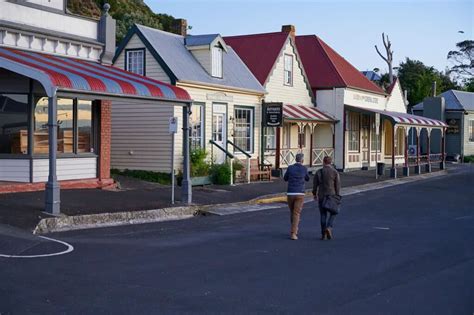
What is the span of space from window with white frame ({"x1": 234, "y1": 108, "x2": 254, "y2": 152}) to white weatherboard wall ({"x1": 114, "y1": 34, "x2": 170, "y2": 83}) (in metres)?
4.32

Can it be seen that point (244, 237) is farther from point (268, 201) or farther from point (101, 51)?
point (101, 51)

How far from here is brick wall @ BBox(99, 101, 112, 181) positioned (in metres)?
19.0

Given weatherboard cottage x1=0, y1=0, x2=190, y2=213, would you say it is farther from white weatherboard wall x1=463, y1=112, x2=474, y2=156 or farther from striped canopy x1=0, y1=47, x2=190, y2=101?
white weatherboard wall x1=463, y1=112, x2=474, y2=156

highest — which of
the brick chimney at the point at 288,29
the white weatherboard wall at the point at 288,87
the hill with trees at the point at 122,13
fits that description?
the hill with trees at the point at 122,13

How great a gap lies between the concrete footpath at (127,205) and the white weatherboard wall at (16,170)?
88cm

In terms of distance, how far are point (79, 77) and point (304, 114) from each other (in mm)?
16765

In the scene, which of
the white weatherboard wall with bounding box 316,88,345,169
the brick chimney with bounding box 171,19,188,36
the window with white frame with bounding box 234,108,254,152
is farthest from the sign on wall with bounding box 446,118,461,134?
the brick chimney with bounding box 171,19,188,36

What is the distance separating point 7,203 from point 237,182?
1092cm

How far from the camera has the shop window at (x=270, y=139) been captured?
28719 millimetres

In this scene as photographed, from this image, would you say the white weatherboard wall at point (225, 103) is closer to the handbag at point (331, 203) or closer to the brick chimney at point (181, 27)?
the brick chimney at point (181, 27)

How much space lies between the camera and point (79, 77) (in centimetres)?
1454

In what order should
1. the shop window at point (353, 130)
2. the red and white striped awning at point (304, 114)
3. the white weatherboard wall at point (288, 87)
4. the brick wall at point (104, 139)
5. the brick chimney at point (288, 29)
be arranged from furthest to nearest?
the shop window at point (353, 130) < the brick chimney at point (288, 29) < the white weatherboard wall at point (288, 87) < the red and white striped awning at point (304, 114) < the brick wall at point (104, 139)

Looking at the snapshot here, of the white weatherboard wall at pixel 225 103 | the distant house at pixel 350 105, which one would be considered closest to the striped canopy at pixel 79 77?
the white weatherboard wall at pixel 225 103

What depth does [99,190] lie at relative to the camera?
1845cm
